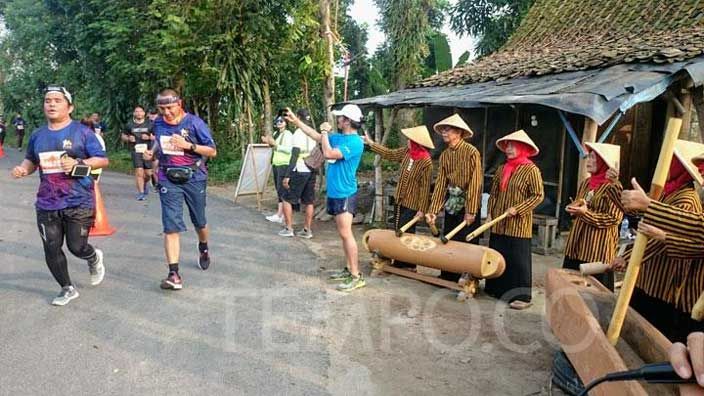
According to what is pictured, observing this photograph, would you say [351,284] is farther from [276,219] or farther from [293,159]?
[276,219]

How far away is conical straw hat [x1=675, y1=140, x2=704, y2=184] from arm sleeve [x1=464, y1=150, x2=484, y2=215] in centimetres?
241

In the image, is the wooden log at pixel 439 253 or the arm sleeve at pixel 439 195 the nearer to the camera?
the wooden log at pixel 439 253

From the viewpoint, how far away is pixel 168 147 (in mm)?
5141

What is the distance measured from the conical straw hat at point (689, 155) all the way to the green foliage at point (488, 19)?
45.1ft

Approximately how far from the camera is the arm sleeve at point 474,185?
5.50m

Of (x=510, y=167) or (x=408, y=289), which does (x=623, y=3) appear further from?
(x=408, y=289)

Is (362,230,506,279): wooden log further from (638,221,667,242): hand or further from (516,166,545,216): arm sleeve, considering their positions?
(638,221,667,242): hand

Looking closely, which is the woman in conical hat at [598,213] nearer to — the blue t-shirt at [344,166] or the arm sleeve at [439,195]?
the arm sleeve at [439,195]

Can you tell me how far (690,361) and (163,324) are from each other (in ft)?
12.4

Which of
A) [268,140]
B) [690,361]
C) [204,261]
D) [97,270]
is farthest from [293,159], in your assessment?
[690,361]

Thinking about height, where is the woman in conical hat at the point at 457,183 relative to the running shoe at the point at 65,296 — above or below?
above

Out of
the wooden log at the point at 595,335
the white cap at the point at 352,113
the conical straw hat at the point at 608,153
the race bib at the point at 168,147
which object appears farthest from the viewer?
the white cap at the point at 352,113

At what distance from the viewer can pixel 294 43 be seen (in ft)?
44.9

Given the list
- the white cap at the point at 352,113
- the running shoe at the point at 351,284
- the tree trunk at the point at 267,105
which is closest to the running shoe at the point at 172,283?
the running shoe at the point at 351,284
